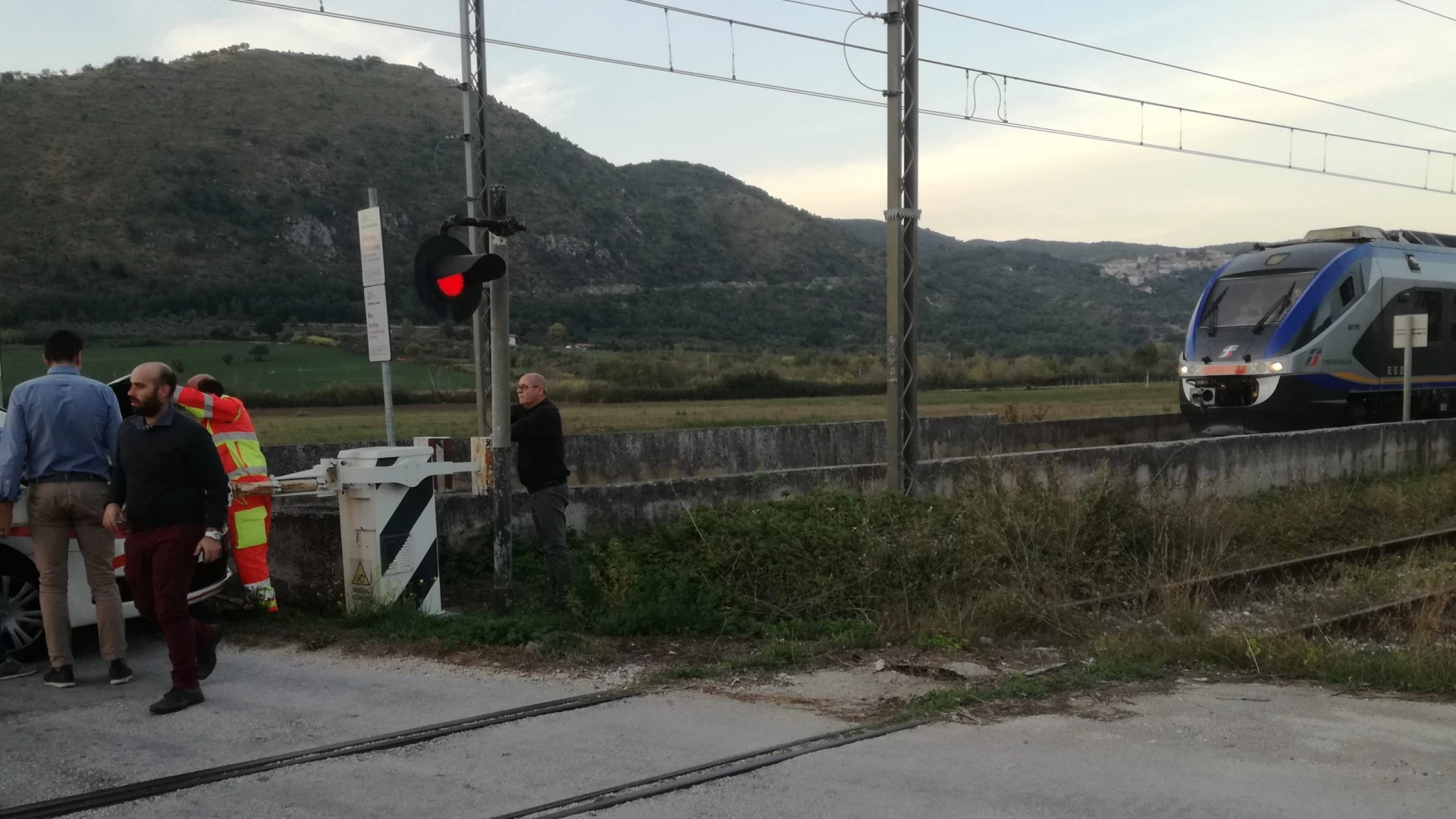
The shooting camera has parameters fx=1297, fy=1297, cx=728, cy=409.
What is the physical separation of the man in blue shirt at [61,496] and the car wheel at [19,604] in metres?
0.41

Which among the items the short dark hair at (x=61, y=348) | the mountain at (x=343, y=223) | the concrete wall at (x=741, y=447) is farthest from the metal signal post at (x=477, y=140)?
the mountain at (x=343, y=223)

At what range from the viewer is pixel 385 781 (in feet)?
19.0

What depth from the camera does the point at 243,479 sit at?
945 centimetres

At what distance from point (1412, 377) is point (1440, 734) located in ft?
66.0

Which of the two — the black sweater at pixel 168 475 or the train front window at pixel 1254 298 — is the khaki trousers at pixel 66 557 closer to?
the black sweater at pixel 168 475

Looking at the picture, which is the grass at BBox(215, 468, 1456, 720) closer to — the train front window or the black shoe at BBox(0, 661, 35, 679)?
the black shoe at BBox(0, 661, 35, 679)

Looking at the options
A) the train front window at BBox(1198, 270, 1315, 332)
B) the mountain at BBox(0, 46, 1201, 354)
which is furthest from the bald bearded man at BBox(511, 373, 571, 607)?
the mountain at BBox(0, 46, 1201, 354)

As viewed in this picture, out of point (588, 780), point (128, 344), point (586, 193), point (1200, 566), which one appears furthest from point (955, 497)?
point (586, 193)

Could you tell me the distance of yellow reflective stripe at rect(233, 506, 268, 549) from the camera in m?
9.35

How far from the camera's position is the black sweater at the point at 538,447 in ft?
34.3

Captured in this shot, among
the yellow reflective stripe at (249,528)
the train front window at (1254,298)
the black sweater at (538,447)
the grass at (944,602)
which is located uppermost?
the train front window at (1254,298)

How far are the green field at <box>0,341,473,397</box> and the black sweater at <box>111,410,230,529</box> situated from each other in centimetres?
3023

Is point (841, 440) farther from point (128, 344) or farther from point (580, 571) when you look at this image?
point (128, 344)

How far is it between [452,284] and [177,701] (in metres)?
3.45
